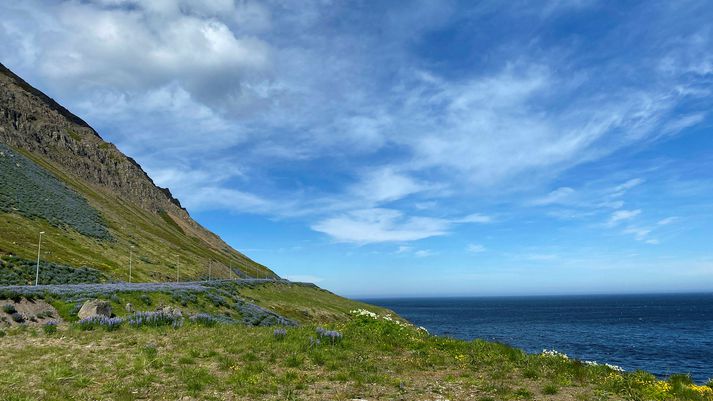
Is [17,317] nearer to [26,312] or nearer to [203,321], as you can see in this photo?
[26,312]

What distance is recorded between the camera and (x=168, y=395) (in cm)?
1221

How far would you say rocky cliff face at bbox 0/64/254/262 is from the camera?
141375mm

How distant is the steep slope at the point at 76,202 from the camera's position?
72375 millimetres

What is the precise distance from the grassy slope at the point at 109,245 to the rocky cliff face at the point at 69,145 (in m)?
15.0

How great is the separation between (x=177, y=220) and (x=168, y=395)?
614ft

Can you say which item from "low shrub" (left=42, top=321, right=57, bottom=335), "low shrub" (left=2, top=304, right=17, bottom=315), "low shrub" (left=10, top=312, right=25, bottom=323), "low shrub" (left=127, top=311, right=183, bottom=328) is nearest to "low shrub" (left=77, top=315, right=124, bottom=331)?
"low shrub" (left=127, top=311, right=183, bottom=328)

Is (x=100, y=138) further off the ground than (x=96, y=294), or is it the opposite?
(x=100, y=138)

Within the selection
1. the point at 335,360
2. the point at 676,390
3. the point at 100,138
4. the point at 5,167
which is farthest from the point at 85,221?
the point at 100,138

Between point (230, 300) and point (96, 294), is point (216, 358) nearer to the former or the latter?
point (96, 294)

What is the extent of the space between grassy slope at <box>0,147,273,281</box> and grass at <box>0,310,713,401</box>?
46625 millimetres

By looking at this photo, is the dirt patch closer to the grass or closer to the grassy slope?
the grass

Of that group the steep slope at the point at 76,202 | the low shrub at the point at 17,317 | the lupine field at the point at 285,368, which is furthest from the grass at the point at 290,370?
the steep slope at the point at 76,202

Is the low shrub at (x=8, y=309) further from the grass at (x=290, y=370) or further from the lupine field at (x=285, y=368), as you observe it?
the grass at (x=290, y=370)

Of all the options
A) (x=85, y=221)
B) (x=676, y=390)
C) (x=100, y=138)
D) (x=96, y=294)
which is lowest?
(x=676, y=390)
